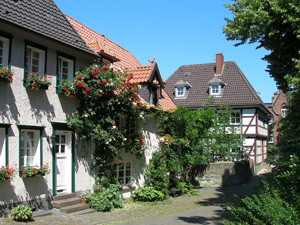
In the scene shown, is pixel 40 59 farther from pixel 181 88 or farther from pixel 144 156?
pixel 181 88

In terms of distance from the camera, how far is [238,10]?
11258 millimetres

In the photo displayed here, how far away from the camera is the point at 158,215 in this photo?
11.7 m

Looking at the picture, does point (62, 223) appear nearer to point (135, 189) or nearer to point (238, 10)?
point (135, 189)

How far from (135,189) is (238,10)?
27.9ft

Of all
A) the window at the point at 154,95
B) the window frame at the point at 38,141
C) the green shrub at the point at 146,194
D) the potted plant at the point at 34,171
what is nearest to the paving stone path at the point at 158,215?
the green shrub at the point at 146,194

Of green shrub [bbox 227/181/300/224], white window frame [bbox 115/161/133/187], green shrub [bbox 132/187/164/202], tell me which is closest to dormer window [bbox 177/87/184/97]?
white window frame [bbox 115/161/133/187]

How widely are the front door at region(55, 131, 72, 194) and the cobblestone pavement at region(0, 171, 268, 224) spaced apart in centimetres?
131

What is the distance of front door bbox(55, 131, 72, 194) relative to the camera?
11.3 meters

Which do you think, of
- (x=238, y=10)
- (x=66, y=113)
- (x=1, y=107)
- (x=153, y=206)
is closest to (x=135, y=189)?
(x=153, y=206)

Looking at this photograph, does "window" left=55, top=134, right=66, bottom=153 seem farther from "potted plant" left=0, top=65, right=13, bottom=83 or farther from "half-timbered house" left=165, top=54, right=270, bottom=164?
"half-timbered house" left=165, top=54, right=270, bottom=164

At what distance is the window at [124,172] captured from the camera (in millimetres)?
14195

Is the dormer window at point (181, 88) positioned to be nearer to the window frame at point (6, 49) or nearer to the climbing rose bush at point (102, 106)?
the climbing rose bush at point (102, 106)

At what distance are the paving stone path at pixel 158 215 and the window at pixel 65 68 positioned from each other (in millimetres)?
4717

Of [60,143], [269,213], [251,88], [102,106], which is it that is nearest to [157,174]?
[102,106]
